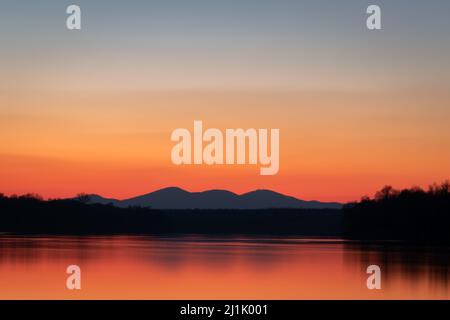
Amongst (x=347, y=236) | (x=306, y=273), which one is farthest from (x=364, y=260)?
(x=347, y=236)

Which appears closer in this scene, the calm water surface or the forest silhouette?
the calm water surface

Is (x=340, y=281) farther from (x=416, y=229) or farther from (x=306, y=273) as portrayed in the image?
(x=416, y=229)

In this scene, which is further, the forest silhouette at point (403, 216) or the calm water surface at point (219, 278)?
the forest silhouette at point (403, 216)

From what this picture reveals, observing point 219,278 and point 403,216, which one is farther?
point 403,216

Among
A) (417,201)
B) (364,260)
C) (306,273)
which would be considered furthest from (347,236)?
(306,273)

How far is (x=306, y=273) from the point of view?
51.8 metres

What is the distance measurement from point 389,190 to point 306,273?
96.4 meters

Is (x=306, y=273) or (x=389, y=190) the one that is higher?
(x=389, y=190)
